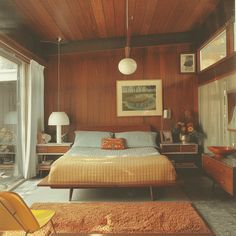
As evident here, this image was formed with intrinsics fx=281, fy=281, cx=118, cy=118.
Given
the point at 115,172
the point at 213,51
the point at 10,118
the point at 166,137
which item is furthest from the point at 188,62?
the point at 10,118

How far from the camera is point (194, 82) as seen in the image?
5.88 meters

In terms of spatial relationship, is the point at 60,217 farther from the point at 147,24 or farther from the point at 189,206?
the point at 147,24

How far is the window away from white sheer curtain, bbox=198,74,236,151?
0.38 metres

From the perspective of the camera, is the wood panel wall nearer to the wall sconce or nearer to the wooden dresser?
the wall sconce

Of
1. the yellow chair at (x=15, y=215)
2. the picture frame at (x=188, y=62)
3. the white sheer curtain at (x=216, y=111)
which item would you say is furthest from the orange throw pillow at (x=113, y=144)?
the yellow chair at (x=15, y=215)

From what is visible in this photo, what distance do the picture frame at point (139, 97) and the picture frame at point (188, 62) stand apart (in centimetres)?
58

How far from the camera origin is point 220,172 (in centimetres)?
358

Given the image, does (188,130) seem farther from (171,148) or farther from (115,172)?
(115,172)

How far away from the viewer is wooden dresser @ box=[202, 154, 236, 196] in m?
3.20

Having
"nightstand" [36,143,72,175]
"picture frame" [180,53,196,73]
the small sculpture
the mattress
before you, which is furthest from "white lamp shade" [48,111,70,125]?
"picture frame" [180,53,196,73]

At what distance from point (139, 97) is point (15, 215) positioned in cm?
425

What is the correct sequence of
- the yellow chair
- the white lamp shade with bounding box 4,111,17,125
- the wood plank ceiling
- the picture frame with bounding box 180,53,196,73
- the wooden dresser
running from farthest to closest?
the picture frame with bounding box 180,53,196,73, the white lamp shade with bounding box 4,111,17,125, the wood plank ceiling, the wooden dresser, the yellow chair

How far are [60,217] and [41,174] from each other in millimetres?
2369

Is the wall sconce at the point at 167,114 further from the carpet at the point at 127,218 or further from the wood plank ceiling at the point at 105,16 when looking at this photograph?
the carpet at the point at 127,218
